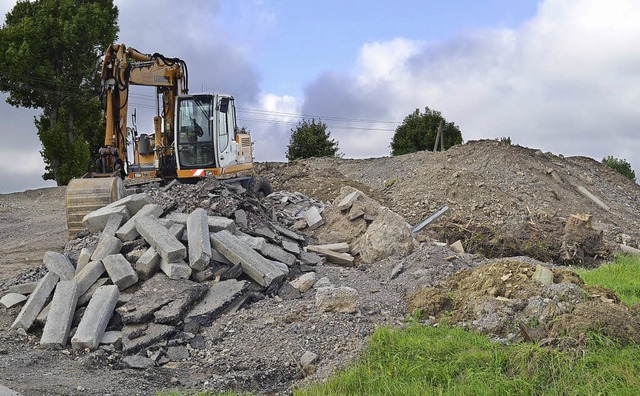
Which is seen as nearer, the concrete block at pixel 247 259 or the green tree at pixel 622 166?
the concrete block at pixel 247 259

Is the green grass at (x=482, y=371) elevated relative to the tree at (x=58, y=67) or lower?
lower

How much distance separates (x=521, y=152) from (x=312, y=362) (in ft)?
65.7

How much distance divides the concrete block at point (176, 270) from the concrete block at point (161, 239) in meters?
0.08

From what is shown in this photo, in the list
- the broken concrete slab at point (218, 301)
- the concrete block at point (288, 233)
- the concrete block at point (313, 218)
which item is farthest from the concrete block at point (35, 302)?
the concrete block at point (313, 218)

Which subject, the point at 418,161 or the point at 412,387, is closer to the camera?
the point at 412,387

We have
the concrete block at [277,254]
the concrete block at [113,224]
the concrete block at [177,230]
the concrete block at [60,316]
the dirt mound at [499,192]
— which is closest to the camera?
the concrete block at [60,316]

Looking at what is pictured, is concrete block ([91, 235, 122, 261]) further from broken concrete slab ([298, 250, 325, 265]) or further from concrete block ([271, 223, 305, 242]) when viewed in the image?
concrete block ([271, 223, 305, 242])

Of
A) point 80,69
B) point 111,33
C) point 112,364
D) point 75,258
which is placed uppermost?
point 111,33

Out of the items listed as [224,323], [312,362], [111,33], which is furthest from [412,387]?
[111,33]

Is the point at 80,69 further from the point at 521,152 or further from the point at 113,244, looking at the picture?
the point at 113,244

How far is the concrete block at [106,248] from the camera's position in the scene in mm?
9328

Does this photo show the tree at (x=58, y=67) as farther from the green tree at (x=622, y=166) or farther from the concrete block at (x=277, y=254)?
the green tree at (x=622, y=166)

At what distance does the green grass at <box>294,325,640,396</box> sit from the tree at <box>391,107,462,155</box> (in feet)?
103

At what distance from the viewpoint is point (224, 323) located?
26.7 feet
